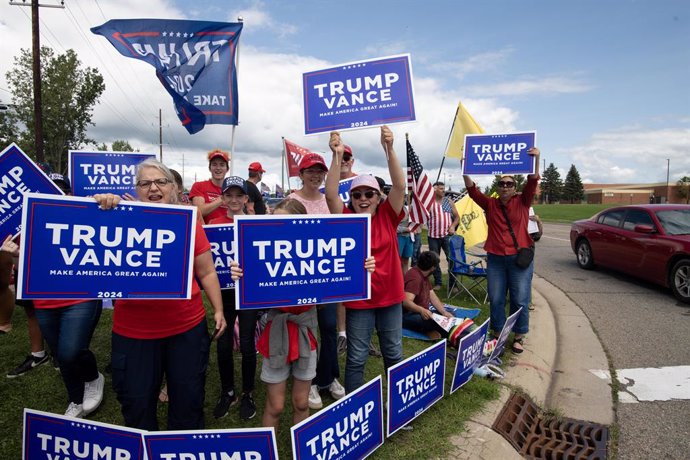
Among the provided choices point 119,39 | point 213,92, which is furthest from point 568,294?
point 119,39

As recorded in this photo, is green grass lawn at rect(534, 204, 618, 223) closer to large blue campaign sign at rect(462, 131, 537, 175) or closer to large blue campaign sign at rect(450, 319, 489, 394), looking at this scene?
large blue campaign sign at rect(462, 131, 537, 175)

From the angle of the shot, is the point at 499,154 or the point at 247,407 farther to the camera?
the point at 499,154

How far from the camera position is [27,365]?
3.79 m

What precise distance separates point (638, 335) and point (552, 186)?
10343 centimetres

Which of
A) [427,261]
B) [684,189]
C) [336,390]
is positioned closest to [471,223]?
[427,261]

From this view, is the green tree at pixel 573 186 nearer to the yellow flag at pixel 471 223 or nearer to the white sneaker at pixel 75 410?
the yellow flag at pixel 471 223

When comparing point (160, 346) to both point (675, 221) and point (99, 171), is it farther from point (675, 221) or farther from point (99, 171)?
point (675, 221)

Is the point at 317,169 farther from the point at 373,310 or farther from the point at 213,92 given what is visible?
the point at 213,92

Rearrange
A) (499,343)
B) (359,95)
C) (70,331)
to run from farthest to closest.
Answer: (499,343)
(359,95)
(70,331)

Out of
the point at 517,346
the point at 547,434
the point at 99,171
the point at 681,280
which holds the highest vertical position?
the point at 99,171

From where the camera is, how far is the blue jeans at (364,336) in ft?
9.11

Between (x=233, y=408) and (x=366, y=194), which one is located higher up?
(x=366, y=194)

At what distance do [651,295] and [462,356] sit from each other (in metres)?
5.77

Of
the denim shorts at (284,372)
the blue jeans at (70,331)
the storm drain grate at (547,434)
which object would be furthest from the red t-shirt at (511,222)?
the blue jeans at (70,331)
